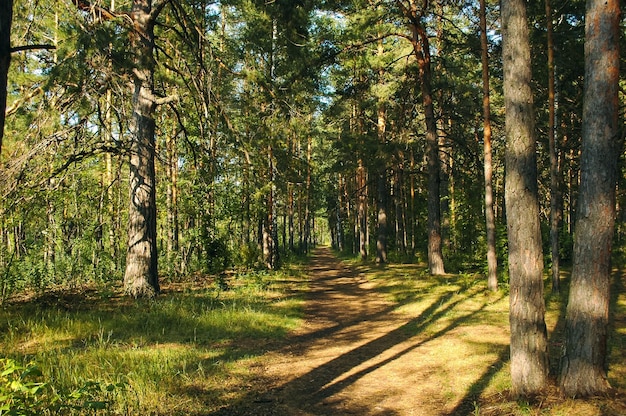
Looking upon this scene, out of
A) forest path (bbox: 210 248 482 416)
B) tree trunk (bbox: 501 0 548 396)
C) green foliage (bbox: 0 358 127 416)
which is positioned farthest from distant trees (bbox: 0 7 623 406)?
green foliage (bbox: 0 358 127 416)

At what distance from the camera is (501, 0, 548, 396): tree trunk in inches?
185

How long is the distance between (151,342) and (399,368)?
399cm

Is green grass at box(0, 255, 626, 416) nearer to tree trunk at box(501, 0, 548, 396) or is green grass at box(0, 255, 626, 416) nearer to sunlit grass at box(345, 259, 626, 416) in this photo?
sunlit grass at box(345, 259, 626, 416)

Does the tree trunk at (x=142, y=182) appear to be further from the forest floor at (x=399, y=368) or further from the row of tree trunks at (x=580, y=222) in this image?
the row of tree trunks at (x=580, y=222)

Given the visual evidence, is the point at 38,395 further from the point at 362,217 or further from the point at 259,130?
the point at 362,217

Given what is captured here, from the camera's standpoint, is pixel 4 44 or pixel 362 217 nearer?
pixel 4 44

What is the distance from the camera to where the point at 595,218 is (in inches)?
173

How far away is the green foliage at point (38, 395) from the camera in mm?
2996

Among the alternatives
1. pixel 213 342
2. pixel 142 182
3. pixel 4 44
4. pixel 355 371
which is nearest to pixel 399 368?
pixel 355 371

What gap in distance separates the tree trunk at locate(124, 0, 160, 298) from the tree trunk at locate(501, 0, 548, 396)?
800 centimetres

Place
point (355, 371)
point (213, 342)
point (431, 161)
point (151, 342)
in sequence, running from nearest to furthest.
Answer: point (355, 371), point (151, 342), point (213, 342), point (431, 161)

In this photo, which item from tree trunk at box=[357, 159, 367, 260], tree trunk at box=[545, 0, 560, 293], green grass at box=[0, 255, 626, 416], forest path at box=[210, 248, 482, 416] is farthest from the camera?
tree trunk at box=[357, 159, 367, 260]

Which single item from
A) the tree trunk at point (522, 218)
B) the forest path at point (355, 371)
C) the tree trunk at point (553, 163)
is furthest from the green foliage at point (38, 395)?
the tree trunk at point (553, 163)

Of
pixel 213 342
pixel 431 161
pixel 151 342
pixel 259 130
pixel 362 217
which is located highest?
pixel 259 130
